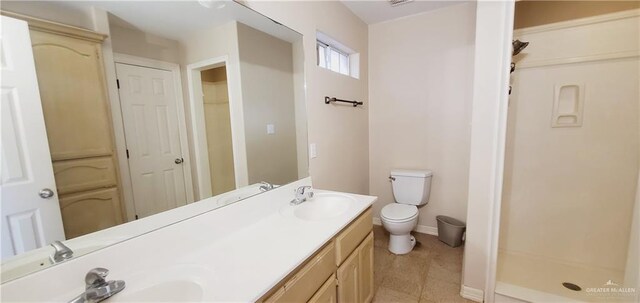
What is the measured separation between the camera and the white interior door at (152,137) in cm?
92

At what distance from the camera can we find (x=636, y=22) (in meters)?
1.69

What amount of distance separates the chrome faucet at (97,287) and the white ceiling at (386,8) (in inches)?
96.9

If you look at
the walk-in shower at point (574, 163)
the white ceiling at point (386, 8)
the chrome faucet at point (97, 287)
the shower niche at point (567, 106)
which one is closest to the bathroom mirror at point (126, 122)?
the chrome faucet at point (97, 287)

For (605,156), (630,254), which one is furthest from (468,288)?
(605,156)

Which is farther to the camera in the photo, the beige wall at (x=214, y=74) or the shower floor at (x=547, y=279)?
the shower floor at (x=547, y=279)

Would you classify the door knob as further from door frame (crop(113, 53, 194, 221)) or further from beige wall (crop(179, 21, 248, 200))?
beige wall (crop(179, 21, 248, 200))

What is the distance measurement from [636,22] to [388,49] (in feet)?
5.87

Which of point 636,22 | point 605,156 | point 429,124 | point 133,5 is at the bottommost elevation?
point 605,156

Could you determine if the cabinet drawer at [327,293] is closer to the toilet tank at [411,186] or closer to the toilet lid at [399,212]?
the toilet lid at [399,212]

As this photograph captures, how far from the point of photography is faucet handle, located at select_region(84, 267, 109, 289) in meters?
0.74

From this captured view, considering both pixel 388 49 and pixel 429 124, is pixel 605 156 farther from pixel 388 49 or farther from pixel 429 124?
pixel 388 49

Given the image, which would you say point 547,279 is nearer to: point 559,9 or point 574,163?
point 574,163

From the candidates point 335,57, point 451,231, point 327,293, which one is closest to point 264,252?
point 327,293

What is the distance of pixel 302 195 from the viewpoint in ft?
5.39
